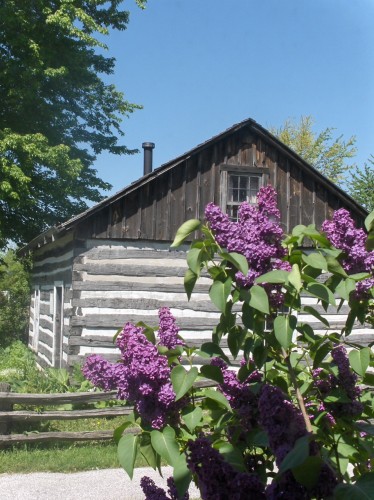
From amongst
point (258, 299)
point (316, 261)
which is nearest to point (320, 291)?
point (316, 261)

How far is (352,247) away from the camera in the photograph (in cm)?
211

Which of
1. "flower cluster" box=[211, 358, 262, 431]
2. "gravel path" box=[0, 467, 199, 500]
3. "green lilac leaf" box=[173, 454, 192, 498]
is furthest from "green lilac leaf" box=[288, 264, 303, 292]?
"gravel path" box=[0, 467, 199, 500]

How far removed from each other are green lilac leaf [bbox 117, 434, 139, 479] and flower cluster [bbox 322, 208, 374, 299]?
0.84 m

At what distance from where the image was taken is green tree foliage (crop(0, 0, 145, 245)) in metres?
19.2

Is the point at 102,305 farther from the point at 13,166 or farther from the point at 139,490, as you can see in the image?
the point at 13,166

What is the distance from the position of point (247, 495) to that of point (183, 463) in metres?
0.28

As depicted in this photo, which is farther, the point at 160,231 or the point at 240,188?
the point at 240,188

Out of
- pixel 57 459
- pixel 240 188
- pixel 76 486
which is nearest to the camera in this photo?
pixel 76 486

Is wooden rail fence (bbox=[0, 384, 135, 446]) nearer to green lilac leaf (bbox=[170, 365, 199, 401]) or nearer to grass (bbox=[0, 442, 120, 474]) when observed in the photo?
grass (bbox=[0, 442, 120, 474])

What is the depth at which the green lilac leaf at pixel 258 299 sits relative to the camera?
175 cm

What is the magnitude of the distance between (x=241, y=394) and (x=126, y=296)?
10280 mm

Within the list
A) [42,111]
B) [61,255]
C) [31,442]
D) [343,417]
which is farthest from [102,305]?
[42,111]

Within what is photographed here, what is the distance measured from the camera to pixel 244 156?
528 inches

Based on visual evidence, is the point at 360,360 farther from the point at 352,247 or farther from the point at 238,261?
the point at 238,261
